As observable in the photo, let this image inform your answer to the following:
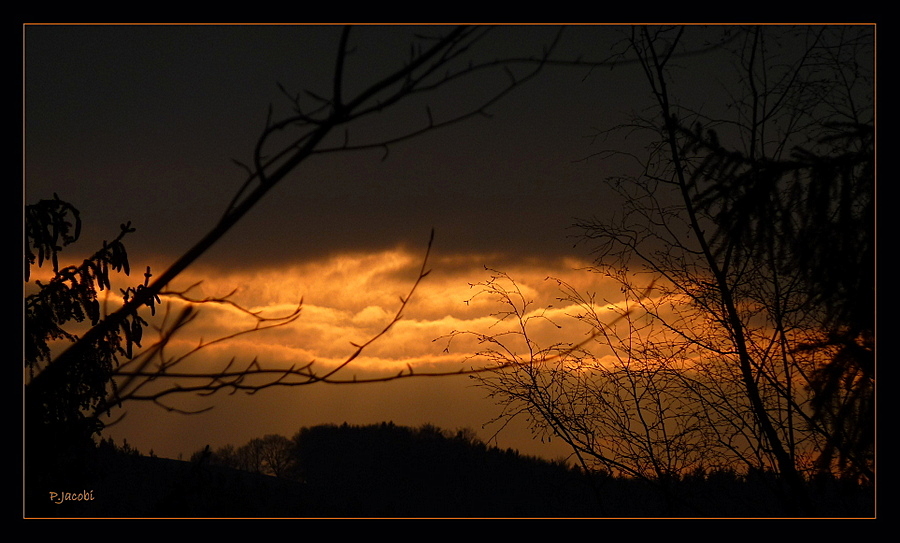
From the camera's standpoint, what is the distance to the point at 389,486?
12.5 ft

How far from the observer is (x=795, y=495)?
4051 millimetres

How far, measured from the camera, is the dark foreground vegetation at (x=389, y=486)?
3281 mm

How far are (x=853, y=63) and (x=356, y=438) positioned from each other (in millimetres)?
3327

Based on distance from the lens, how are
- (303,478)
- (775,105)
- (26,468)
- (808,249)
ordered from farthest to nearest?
(775,105) → (303,478) → (808,249) → (26,468)

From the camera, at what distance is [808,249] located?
325 cm

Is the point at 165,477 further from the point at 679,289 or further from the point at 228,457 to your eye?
the point at 679,289

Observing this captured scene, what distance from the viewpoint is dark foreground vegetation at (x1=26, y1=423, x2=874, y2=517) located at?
3.28 m

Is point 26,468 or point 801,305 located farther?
point 801,305

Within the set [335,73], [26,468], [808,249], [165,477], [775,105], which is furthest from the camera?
[775,105]

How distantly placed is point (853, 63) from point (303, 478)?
3613 millimetres

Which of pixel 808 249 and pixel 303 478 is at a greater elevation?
pixel 808 249
